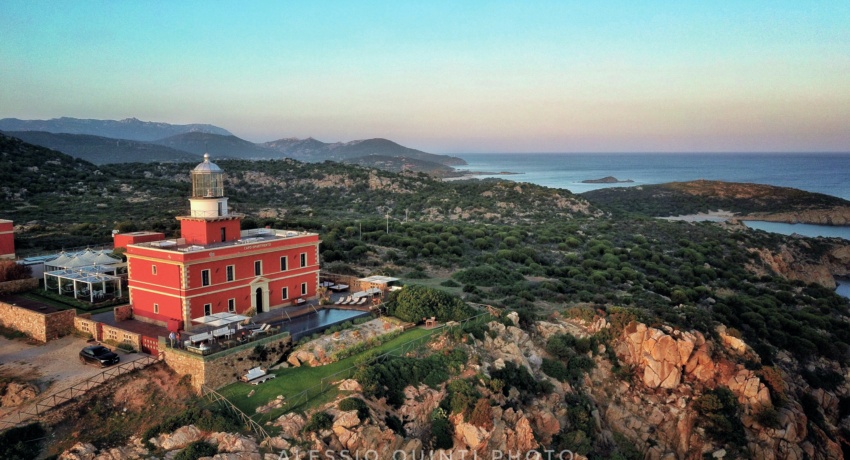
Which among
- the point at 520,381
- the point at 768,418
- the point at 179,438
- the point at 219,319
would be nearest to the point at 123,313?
the point at 219,319

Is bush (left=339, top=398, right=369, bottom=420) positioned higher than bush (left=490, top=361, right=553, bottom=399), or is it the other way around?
bush (left=339, top=398, right=369, bottom=420)

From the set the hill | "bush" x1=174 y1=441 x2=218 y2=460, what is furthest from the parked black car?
the hill

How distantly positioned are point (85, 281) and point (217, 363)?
1223 centimetres

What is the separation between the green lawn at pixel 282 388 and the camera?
1652 cm

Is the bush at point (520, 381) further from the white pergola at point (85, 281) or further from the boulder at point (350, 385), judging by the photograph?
the white pergola at point (85, 281)

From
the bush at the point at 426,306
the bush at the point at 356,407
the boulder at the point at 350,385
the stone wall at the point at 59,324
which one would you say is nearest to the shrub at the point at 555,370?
the bush at the point at 426,306

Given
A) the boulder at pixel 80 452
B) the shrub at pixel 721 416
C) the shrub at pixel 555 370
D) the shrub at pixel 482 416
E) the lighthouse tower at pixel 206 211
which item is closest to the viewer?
the boulder at pixel 80 452

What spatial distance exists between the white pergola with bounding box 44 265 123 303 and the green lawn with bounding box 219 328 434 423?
1268 centimetres

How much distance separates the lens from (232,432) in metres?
15.0

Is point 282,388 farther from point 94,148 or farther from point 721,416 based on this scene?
point 94,148

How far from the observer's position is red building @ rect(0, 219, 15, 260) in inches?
1217

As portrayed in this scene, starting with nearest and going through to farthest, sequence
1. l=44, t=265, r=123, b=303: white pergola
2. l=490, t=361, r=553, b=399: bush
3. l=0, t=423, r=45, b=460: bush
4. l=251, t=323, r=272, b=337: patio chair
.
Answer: l=0, t=423, r=45, b=460: bush → l=490, t=361, r=553, b=399: bush → l=251, t=323, r=272, b=337: patio chair → l=44, t=265, r=123, b=303: white pergola

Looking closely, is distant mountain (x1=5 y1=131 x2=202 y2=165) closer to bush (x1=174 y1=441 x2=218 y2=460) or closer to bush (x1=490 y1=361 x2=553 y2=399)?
bush (x1=490 y1=361 x2=553 y2=399)

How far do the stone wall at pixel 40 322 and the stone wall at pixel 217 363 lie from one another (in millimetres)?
6039
